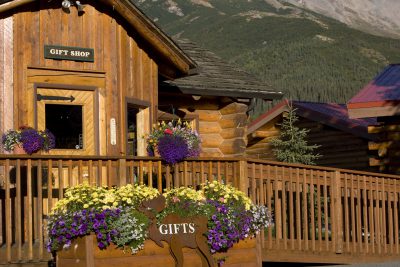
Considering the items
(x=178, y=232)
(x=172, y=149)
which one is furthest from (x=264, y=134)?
(x=178, y=232)

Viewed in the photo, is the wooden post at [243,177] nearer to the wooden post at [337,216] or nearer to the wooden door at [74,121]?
the wooden post at [337,216]

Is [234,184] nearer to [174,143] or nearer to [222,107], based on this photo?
[174,143]

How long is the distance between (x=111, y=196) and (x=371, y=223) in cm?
668

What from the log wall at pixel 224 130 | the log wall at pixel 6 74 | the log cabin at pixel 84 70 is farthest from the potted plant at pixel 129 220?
the log wall at pixel 224 130

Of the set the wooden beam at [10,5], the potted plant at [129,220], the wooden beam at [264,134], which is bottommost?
the potted plant at [129,220]

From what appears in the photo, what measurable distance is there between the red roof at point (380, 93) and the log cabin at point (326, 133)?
5.52m

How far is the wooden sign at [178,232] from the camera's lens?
14484mm

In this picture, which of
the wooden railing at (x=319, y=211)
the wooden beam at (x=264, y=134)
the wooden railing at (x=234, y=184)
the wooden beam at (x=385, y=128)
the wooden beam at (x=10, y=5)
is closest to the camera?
the wooden railing at (x=234, y=184)

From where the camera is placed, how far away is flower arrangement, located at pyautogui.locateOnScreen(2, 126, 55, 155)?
56.6 feet

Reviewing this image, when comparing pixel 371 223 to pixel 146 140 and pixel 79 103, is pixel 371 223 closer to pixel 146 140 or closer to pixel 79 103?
pixel 146 140

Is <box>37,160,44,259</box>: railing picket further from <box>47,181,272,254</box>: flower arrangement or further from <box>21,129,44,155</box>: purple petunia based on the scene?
<box>21,129,44,155</box>: purple petunia

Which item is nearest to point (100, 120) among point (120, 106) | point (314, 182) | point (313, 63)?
point (120, 106)

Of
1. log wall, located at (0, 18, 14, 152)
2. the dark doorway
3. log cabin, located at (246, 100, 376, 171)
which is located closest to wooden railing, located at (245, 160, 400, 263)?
the dark doorway

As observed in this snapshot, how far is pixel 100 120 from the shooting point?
19078 millimetres
